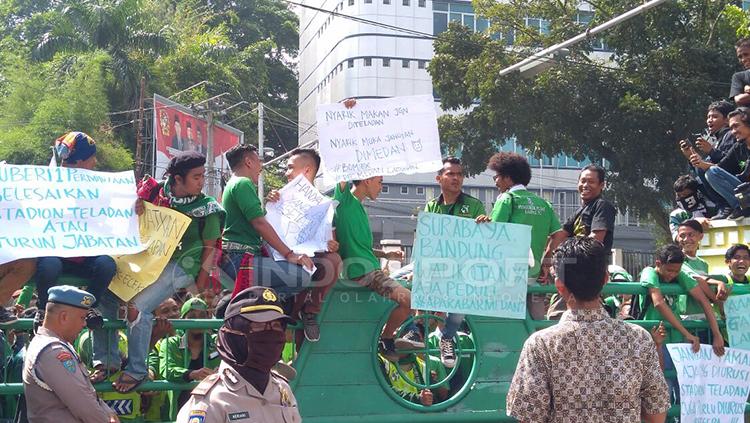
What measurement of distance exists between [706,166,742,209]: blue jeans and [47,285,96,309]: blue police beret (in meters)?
6.02

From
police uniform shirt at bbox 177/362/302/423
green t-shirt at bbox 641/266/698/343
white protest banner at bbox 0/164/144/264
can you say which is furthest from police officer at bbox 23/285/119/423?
green t-shirt at bbox 641/266/698/343

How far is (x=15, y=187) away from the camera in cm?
527

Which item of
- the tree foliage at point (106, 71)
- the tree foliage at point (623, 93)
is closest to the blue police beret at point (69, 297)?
the tree foliage at point (623, 93)

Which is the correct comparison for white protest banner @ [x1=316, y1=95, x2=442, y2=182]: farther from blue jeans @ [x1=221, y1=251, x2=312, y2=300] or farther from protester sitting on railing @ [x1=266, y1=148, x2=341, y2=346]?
blue jeans @ [x1=221, y1=251, x2=312, y2=300]

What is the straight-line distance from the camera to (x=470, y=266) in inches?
229

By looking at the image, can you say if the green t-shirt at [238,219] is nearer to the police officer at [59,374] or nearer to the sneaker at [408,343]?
the sneaker at [408,343]

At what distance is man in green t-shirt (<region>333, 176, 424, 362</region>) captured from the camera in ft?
18.4

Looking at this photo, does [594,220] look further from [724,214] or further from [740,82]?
[740,82]

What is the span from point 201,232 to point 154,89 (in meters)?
30.0

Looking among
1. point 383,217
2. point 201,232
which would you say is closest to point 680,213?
point 201,232

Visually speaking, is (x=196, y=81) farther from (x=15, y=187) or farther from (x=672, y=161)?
(x=15, y=187)

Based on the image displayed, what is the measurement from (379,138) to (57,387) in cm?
282

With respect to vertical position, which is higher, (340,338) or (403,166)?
(403,166)

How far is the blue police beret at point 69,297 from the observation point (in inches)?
180
